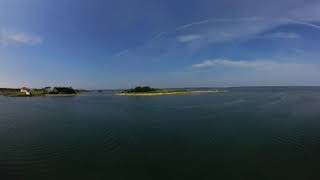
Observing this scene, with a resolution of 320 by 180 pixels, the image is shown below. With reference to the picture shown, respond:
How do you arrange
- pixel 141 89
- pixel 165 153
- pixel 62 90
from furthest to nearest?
pixel 62 90 → pixel 141 89 → pixel 165 153

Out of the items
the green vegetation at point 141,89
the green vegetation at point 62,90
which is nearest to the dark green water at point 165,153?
the green vegetation at point 141,89

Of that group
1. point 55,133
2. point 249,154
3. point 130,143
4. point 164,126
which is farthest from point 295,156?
point 55,133

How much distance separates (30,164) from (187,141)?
41.6ft

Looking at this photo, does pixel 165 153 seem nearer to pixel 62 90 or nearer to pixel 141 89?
pixel 141 89

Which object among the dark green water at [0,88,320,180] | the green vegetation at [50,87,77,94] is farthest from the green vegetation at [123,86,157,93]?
the dark green water at [0,88,320,180]

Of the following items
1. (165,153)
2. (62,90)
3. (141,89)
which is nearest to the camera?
(165,153)

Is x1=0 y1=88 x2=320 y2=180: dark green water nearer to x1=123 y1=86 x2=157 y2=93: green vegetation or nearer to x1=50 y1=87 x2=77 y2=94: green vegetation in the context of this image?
x1=123 y1=86 x2=157 y2=93: green vegetation

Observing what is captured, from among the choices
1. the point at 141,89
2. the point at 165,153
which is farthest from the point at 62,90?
the point at 165,153

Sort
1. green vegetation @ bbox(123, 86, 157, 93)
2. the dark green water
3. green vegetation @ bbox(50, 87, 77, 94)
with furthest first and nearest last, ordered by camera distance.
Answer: green vegetation @ bbox(50, 87, 77, 94) < green vegetation @ bbox(123, 86, 157, 93) < the dark green water

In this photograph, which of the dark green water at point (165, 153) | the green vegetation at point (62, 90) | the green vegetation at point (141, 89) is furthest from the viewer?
the green vegetation at point (62, 90)

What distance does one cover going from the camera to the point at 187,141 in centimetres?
2592

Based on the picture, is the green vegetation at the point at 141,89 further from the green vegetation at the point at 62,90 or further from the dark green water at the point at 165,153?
the dark green water at the point at 165,153

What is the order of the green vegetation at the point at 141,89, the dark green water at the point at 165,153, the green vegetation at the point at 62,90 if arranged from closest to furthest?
1. the dark green water at the point at 165,153
2. the green vegetation at the point at 141,89
3. the green vegetation at the point at 62,90

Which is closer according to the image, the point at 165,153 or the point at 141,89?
the point at 165,153
